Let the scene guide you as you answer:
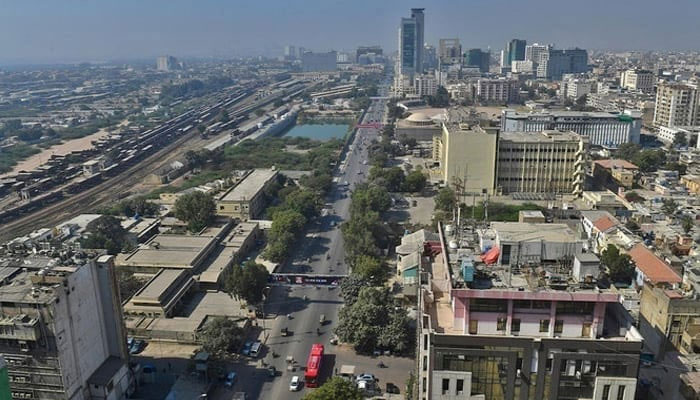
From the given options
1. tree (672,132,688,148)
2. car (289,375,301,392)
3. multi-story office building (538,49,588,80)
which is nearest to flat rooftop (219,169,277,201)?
car (289,375,301,392)

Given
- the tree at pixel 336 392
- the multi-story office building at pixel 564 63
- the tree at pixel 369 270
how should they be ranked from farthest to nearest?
the multi-story office building at pixel 564 63 → the tree at pixel 369 270 → the tree at pixel 336 392

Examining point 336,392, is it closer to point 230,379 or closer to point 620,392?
point 230,379

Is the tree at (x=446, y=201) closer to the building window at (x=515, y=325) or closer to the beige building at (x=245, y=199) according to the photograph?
the beige building at (x=245, y=199)

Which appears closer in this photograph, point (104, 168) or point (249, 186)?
point (249, 186)

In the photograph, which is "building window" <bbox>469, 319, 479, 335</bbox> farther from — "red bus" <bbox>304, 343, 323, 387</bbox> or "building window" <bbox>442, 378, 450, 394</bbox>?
"red bus" <bbox>304, 343, 323, 387</bbox>

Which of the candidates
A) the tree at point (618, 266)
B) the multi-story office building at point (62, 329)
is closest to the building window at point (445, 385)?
the multi-story office building at point (62, 329)

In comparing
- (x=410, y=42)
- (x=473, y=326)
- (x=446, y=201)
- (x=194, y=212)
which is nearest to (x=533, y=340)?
(x=473, y=326)
